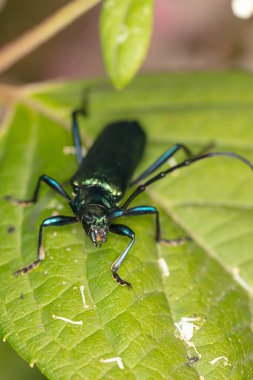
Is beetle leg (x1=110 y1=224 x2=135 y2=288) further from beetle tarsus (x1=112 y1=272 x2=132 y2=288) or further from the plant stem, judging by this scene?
the plant stem

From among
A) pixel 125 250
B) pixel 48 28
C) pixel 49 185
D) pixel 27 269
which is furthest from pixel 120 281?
pixel 48 28

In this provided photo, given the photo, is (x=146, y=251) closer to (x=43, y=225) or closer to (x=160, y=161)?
(x=43, y=225)

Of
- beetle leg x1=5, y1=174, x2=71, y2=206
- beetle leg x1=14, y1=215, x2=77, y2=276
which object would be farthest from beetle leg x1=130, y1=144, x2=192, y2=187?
beetle leg x1=14, y1=215, x2=77, y2=276

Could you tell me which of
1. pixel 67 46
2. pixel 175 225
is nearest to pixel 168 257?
pixel 175 225

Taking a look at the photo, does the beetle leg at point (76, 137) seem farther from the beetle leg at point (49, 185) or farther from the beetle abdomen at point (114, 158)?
the beetle leg at point (49, 185)

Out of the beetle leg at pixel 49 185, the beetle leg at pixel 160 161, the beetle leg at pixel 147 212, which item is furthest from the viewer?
the beetle leg at pixel 160 161

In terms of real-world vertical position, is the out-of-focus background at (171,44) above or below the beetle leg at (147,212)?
above

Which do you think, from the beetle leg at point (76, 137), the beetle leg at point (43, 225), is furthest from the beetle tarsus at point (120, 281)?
the beetle leg at point (76, 137)
